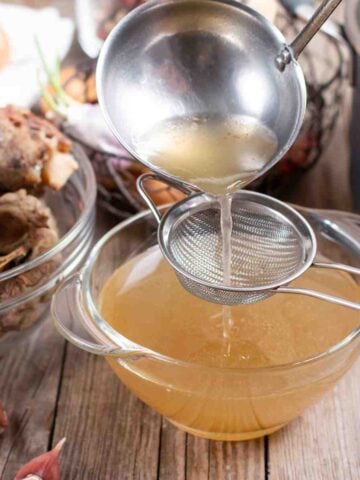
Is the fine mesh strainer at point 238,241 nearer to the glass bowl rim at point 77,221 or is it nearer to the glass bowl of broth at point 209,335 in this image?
the glass bowl of broth at point 209,335

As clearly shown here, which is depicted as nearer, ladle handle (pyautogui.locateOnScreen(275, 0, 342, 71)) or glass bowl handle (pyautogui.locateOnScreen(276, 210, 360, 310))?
ladle handle (pyautogui.locateOnScreen(275, 0, 342, 71))

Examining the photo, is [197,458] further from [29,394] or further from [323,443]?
[29,394]

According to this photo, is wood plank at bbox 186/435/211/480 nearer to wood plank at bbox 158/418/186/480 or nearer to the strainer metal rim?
wood plank at bbox 158/418/186/480

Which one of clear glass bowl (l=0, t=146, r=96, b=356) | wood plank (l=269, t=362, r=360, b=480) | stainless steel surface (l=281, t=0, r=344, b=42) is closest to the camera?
wood plank (l=269, t=362, r=360, b=480)

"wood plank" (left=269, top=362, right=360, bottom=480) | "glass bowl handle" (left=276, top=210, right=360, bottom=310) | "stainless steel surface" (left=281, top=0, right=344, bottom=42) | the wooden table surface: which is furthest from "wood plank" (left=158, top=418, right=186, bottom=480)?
"stainless steel surface" (left=281, top=0, right=344, bottom=42)

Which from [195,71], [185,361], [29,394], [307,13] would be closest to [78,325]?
[185,361]
